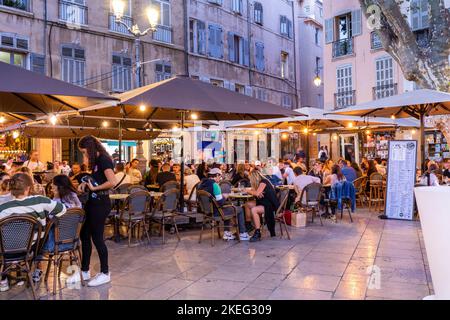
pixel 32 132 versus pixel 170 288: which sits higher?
pixel 32 132

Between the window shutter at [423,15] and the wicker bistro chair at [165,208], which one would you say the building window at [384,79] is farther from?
the wicker bistro chair at [165,208]

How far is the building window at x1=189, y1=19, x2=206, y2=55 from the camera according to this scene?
22484mm

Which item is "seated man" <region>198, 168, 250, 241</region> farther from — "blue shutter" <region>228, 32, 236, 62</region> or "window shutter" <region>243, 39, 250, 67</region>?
"window shutter" <region>243, 39, 250, 67</region>

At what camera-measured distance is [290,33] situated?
31062 millimetres

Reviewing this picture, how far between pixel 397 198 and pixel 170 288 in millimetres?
6520

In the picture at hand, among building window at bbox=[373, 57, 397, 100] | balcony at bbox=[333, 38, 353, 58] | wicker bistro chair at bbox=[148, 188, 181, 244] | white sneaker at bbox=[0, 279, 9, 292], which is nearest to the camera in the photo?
white sneaker at bbox=[0, 279, 9, 292]

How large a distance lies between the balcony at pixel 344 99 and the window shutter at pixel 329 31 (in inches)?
121

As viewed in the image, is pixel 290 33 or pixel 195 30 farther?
pixel 290 33

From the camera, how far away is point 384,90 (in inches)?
818

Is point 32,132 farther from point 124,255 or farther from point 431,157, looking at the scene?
point 431,157

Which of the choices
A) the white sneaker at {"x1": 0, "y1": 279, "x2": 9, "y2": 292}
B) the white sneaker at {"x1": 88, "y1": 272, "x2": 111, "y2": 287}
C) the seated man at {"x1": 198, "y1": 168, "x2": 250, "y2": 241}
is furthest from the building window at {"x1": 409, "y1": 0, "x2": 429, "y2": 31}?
the white sneaker at {"x1": 0, "y1": 279, "x2": 9, "y2": 292}

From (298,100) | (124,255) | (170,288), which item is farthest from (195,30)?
(170,288)

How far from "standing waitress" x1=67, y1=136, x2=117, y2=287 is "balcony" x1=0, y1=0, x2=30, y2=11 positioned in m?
13.3
